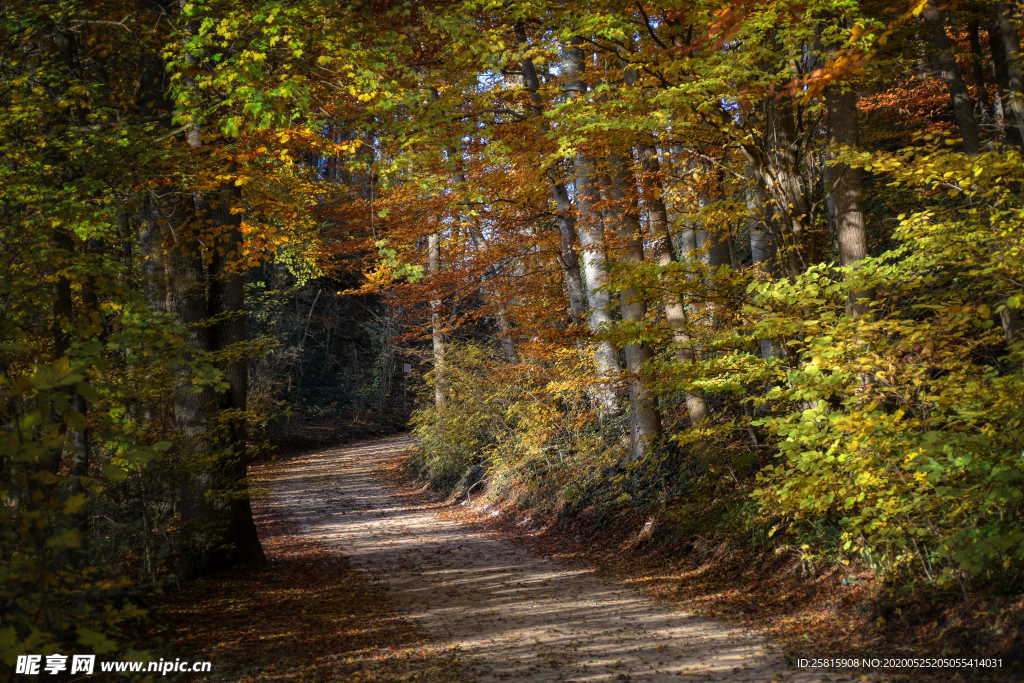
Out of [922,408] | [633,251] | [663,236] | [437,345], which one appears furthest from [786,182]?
[437,345]

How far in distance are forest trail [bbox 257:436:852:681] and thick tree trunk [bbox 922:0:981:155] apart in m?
6.47

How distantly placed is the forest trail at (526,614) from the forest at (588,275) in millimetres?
966

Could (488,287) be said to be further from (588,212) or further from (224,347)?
(224,347)

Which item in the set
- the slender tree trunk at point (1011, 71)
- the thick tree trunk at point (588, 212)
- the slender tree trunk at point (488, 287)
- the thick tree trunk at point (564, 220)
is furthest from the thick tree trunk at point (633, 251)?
the slender tree trunk at point (1011, 71)

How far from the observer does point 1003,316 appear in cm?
850

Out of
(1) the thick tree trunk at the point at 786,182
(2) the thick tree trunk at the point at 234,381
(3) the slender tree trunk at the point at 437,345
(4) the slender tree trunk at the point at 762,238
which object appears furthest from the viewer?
(3) the slender tree trunk at the point at 437,345

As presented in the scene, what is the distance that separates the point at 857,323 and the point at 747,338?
3.48 feet

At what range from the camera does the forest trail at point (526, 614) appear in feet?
21.4

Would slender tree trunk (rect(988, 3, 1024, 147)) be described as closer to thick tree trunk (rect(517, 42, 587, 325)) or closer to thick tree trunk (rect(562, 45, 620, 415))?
thick tree trunk (rect(562, 45, 620, 415))

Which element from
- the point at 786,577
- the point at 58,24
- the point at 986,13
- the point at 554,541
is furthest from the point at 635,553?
the point at 58,24

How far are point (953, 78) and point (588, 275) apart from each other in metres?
6.26

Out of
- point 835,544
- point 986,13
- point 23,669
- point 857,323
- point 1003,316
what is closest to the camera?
point 23,669

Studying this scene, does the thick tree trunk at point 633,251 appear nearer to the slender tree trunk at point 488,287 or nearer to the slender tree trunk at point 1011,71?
the slender tree trunk at point 488,287

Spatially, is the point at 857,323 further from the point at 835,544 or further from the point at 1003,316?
the point at 1003,316
